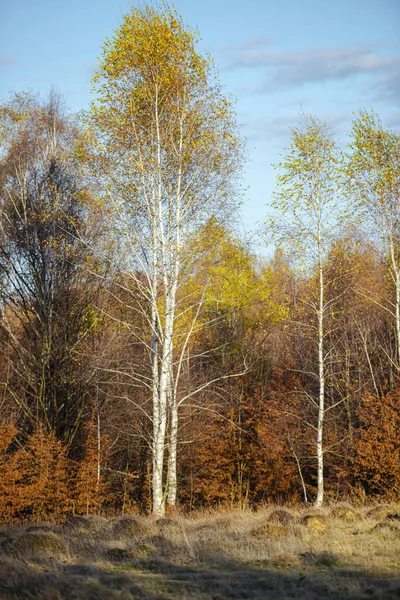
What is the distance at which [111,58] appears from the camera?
1641 centimetres

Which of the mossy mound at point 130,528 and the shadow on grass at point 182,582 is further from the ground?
the shadow on grass at point 182,582

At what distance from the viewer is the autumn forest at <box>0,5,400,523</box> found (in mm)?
16438

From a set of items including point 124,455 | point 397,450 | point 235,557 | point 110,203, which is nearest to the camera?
point 235,557

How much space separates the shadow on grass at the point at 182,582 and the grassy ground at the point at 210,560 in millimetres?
11

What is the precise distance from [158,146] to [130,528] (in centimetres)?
961

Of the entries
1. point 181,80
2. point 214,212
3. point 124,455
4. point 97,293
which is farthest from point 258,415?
point 181,80

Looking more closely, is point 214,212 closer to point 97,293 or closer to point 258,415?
point 97,293

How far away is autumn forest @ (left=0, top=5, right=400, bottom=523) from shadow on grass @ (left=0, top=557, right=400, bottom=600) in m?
7.42

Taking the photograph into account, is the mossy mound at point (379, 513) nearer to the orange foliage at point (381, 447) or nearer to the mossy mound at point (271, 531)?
the mossy mound at point (271, 531)

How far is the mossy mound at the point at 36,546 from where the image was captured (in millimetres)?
8578

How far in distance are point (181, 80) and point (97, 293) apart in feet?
30.8

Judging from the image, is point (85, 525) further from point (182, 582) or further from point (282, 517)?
point (182, 582)

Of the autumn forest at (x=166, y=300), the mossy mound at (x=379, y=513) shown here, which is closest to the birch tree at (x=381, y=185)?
the autumn forest at (x=166, y=300)

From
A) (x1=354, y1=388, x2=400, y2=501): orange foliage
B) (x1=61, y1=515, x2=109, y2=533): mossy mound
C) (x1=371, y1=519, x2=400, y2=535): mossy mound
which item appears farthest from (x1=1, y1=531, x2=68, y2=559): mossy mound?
(x1=354, y1=388, x2=400, y2=501): orange foliage
